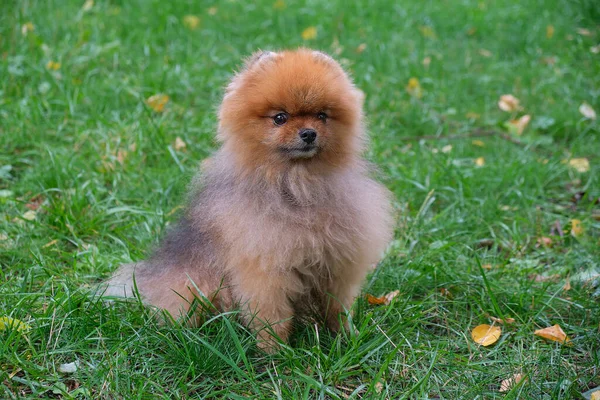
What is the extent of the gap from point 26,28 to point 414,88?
383 centimetres

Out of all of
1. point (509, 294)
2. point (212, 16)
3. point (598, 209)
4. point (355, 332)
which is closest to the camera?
point (355, 332)

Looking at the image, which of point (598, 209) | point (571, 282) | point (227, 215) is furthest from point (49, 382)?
point (598, 209)

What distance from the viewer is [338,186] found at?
3.18m

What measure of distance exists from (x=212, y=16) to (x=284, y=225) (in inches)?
203

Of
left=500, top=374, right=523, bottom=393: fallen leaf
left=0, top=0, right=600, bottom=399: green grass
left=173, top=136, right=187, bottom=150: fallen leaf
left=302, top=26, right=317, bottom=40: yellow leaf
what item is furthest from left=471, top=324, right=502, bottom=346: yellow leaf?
left=302, top=26, right=317, bottom=40: yellow leaf

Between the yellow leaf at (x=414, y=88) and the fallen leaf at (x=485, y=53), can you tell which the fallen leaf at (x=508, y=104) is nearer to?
the yellow leaf at (x=414, y=88)

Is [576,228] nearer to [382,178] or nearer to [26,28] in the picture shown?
[382,178]

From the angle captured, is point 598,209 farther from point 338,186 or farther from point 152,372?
point 152,372

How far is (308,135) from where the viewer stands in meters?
2.97

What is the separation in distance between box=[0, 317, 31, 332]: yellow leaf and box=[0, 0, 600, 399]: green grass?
6 cm

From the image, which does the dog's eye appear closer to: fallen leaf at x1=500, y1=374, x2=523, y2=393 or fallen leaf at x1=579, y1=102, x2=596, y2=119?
fallen leaf at x1=500, y1=374, x2=523, y2=393

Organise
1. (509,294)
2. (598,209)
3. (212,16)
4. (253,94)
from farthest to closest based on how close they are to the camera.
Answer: (212,16) < (598,209) < (509,294) < (253,94)

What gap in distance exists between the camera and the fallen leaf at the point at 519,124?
6.06 meters

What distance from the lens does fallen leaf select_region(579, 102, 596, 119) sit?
243 inches
